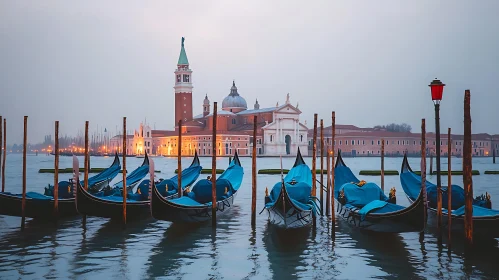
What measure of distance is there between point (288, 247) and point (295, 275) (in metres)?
1.46

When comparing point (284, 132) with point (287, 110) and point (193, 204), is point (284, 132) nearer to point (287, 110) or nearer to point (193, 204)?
point (287, 110)

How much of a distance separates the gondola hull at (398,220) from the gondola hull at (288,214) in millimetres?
706

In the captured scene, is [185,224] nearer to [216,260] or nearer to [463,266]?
[216,260]

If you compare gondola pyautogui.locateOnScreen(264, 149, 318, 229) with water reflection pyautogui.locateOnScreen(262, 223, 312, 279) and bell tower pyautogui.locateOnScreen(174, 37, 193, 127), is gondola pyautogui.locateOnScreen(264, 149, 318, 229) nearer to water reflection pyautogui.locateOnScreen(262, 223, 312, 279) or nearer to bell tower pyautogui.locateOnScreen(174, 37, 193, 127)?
water reflection pyautogui.locateOnScreen(262, 223, 312, 279)

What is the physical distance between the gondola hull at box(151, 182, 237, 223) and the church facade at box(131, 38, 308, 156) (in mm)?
48358

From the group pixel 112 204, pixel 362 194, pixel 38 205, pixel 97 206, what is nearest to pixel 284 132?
pixel 362 194

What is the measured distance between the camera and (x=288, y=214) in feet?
27.1

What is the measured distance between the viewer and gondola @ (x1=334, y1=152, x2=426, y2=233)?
23.5ft

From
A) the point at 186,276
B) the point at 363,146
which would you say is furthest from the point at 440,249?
the point at 363,146

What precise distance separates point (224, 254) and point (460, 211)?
2.96 meters

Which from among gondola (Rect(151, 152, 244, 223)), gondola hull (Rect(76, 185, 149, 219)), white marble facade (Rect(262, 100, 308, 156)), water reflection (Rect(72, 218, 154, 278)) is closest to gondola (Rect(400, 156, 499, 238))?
gondola (Rect(151, 152, 244, 223))

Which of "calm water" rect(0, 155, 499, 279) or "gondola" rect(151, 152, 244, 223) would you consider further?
"gondola" rect(151, 152, 244, 223)

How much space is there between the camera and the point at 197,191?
964 centimetres

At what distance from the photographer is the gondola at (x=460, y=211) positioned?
7000mm
